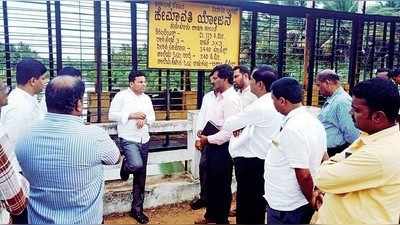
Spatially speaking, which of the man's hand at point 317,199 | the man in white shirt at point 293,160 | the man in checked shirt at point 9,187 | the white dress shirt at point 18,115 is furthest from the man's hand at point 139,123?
the man's hand at point 317,199

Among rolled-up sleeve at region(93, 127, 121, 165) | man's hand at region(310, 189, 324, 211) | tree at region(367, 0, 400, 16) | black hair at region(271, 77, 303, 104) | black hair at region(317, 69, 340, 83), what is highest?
tree at region(367, 0, 400, 16)

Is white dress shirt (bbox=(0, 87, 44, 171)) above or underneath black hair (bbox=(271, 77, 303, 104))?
underneath

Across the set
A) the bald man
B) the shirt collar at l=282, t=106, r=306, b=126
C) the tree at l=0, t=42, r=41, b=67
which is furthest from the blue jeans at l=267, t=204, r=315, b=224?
the tree at l=0, t=42, r=41, b=67

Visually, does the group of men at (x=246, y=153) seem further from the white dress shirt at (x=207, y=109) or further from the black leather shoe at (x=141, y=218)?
the black leather shoe at (x=141, y=218)

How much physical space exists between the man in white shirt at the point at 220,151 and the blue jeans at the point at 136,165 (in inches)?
30.4

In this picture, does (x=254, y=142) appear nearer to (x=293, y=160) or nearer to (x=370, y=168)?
(x=293, y=160)

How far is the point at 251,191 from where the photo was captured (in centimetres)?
385

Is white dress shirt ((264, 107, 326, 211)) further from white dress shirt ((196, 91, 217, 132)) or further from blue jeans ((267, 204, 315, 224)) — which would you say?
white dress shirt ((196, 91, 217, 132))

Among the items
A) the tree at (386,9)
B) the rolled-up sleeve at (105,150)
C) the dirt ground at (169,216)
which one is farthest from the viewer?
the tree at (386,9)

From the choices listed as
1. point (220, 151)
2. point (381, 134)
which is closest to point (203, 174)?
point (220, 151)

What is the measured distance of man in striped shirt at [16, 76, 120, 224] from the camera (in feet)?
7.20

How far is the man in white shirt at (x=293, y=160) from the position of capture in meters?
2.59

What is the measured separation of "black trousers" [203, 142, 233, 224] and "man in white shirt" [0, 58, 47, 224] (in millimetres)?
1952

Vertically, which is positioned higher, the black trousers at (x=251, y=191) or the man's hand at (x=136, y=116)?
the man's hand at (x=136, y=116)
